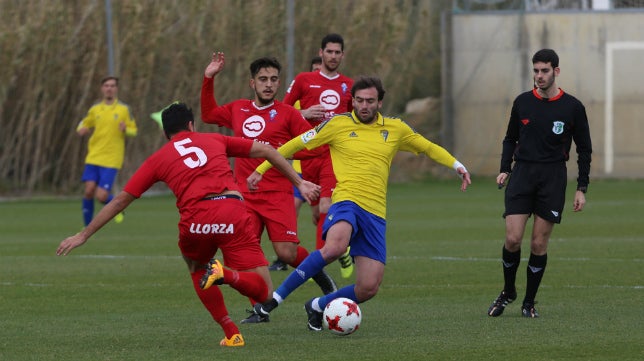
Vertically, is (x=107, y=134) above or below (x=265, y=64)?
below

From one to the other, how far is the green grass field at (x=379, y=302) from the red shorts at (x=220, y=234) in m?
0.60

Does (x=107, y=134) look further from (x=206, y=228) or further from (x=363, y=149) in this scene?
(x=206, y=228)

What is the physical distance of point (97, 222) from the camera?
804 cm

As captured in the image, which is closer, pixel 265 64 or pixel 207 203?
pixel 207 203

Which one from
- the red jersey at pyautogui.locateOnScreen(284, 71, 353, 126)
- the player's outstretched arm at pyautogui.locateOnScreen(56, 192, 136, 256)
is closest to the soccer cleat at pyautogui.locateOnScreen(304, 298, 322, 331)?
the player's outstretched arm at pyautogui.locateOnScreen(56, 192, 136, 256)

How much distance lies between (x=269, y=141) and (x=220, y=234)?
2577mm

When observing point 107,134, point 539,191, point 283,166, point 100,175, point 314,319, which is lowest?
point 100,175

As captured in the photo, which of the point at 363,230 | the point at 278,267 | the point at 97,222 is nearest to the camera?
the point at 97,222

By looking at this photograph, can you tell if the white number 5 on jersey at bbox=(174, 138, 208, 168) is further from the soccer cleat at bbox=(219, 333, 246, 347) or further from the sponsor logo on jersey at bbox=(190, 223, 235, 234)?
the soccer cleat at bbox=(219, 333, 246, 347)

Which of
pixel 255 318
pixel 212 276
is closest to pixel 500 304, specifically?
pixel 255 318

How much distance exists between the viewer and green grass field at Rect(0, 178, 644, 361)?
8.19 m

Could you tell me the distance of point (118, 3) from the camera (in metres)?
26.2

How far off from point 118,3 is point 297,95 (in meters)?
14.3

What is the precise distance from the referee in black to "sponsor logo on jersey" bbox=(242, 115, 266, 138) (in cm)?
211
